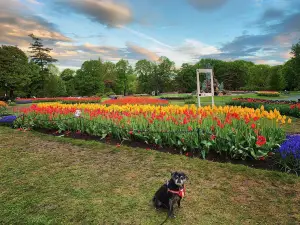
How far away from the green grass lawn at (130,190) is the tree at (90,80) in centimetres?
5687

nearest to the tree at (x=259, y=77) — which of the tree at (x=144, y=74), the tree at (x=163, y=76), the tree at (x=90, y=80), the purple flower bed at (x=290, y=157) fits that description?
the tree at (x=163, y=76)

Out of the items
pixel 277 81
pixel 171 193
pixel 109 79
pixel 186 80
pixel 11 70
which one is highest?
pixel 11 70

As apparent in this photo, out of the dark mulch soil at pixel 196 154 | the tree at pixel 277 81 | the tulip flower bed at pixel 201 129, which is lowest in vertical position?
the dark mulch soil at pixel 196 154

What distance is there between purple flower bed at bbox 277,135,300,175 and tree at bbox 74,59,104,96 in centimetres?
5907

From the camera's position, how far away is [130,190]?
472cm

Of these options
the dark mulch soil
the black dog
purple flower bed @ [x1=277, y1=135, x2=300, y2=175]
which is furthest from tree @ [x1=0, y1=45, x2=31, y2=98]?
purple flower bed @ [x1=277, y1=135, x2=300, y2=175]

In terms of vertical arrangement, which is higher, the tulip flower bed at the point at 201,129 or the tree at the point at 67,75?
the tree at the point at 67,75

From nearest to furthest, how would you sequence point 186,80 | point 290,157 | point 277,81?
point 290,157 < point 277,81 < point 186,80

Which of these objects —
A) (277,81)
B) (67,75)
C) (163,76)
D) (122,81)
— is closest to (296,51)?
(277,81)

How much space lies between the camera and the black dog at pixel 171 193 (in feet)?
12.0

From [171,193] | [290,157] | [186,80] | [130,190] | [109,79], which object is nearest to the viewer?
[171,193]

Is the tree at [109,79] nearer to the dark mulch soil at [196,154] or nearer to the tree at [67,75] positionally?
the tree at [67,75]

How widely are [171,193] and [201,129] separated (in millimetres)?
3110

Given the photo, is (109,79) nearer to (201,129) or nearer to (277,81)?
(277,81)
